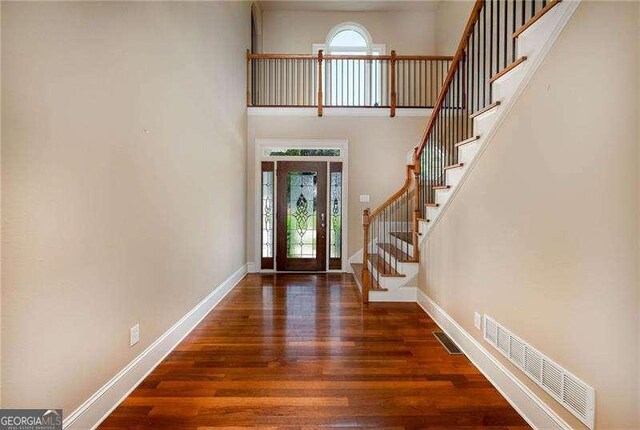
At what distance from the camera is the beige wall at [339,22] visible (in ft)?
23.1

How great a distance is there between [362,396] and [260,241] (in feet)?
13.6

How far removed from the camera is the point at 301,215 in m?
6.05

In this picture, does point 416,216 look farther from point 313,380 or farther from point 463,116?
point 313,380

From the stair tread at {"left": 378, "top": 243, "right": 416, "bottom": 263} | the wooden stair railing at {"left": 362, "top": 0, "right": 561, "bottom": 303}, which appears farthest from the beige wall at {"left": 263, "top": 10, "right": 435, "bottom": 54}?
the stair tread at {"left": 378, "top": 243, "right": 416, "bottom": 263}

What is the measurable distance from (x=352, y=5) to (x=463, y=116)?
5.02 m

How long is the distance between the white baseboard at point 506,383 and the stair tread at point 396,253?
3.58ft

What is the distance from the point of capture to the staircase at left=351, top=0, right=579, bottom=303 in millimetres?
2028

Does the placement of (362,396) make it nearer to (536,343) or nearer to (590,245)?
(536,343)

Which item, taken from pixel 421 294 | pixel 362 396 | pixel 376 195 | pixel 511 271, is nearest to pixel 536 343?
pixel 511 271

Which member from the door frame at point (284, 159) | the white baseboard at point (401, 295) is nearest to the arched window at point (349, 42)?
the door frame at point (284, 159)

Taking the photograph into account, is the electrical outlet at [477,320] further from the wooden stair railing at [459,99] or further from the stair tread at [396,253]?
the stair tread at [396,253]

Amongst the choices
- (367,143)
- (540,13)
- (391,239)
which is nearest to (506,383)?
(540,13)

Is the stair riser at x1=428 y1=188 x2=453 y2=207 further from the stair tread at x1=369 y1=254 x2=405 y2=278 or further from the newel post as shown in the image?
the stair tread at x1=369 y1=254 x2=405 y2=278

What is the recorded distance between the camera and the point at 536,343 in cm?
192
